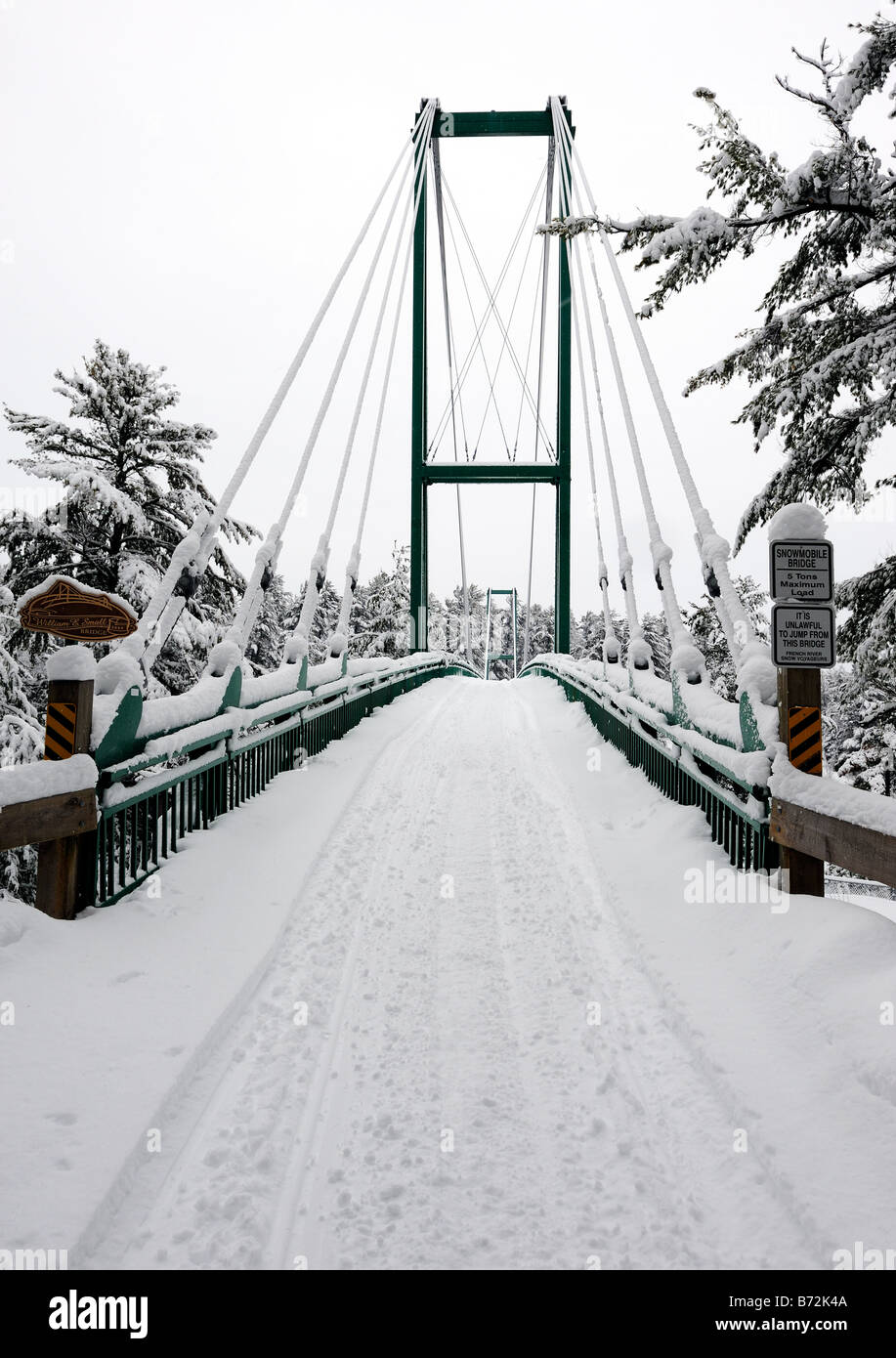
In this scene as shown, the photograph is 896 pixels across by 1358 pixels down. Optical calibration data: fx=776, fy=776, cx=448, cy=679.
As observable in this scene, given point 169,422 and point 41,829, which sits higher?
point 169,422

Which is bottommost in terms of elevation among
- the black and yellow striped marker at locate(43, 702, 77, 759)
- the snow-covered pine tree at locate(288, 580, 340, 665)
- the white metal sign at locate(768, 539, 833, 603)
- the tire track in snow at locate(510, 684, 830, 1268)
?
the tire track in snow at locate(510, 684, 830, 1268)

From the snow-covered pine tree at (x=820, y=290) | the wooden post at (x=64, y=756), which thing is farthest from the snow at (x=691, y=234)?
the wooden post at (x=64, y=756)

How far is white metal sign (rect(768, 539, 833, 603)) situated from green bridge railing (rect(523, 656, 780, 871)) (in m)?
0.98

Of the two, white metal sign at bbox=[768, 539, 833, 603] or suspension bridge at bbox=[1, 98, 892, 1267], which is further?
white metal sign at bbox=[768, 539, 833, 603]

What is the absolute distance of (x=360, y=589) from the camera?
5344 cm

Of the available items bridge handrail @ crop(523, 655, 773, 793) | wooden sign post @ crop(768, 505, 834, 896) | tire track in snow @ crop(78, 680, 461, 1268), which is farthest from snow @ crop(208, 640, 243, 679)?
wooden sign post @ crop(768, 505, 834, 896)

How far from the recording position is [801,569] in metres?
4.48

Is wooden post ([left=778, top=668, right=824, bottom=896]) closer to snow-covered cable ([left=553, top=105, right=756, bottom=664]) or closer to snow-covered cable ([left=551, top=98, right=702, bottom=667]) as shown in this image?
snow-covered cable ([left=553, top=105, right=756, bottom=664])

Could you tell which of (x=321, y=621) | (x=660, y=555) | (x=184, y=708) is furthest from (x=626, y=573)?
(x=321, y=621)

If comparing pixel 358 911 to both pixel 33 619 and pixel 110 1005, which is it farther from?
pixel 33 619

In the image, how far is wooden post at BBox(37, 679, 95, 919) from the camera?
4.12m

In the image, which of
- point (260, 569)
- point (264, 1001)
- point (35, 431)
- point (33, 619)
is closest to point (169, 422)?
point (35, 431)

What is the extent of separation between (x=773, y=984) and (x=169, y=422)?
531 inches
